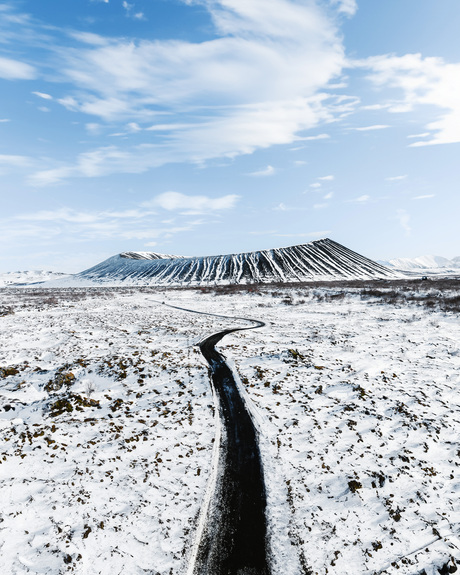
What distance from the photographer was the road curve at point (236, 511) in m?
6.77

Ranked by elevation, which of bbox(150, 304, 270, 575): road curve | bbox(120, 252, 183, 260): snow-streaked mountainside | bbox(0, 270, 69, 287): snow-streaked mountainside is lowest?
bbox(150, 304, 270, 575): road curve

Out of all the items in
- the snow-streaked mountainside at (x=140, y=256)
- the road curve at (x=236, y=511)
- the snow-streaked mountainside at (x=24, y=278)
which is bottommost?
the road curve at (x=236, y=511)

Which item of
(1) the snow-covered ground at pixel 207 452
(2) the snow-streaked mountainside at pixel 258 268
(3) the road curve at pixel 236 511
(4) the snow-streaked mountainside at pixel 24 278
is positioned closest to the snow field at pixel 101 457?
(1) the snow-covered ground at pixel 207 452

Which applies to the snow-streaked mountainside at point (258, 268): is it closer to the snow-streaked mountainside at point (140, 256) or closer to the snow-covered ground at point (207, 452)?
the snow-streaked mountainside at point (140, 256)

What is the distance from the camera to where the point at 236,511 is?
808cm

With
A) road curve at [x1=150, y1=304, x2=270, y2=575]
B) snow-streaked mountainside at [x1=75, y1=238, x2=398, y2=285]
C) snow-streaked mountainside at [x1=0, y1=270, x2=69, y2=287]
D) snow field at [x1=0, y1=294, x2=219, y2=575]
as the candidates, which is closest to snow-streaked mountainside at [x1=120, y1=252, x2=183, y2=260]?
snow-streaked mountainside at [x1=75, y1=238, x2=398, y2=285]

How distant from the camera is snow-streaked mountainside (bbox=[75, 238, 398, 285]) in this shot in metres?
116

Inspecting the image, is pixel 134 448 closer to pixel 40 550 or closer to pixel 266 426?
pixel 40 550

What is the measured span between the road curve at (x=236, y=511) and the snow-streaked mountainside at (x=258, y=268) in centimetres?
9844

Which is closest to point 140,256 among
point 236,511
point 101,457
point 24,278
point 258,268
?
point 24,278

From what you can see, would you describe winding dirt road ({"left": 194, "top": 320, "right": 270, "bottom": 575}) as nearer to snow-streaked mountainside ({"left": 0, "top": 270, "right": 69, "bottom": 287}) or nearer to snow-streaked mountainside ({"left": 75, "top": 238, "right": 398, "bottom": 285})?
snow-streaked mountainside ({"left": 75, "top": 238, "right": 398, "bottom": 285})

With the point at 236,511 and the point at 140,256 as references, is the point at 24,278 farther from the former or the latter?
the point at 236,511

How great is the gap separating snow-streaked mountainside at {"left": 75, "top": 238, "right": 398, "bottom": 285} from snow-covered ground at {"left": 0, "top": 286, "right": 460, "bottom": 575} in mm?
92712

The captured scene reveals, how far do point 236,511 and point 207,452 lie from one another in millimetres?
2597
